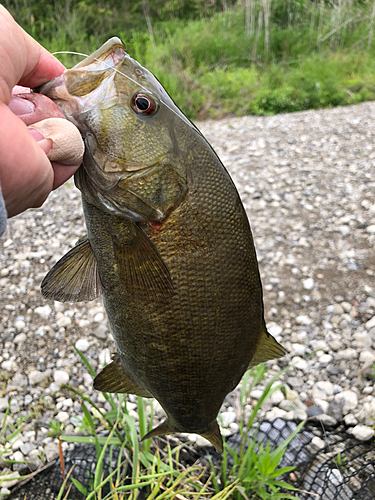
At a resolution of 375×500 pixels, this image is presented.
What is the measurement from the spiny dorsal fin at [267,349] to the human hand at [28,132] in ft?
2.89

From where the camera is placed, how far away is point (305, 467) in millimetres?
2537

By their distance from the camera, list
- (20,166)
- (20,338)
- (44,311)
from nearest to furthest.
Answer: (20,166) < (20,338) < (44,311)

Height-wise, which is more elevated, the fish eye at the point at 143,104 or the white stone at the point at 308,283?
the fish eye at the point at 143,104

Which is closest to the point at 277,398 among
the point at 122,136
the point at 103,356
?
the point at 103,356

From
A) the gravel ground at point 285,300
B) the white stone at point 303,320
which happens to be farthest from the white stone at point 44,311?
the white stone at point 303,320

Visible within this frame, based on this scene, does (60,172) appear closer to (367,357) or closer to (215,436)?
(215,436)

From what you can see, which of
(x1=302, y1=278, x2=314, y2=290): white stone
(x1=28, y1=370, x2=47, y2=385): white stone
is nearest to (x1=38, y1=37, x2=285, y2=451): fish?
(x1=28, y1=370, x2=47, y2=385): white stone

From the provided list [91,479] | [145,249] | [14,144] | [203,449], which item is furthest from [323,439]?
[14,144]

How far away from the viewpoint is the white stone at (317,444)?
269cm

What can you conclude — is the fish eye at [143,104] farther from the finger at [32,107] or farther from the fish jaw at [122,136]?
the finger at [32,107]

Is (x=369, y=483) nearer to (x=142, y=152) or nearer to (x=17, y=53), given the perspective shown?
(x=142, y=152)

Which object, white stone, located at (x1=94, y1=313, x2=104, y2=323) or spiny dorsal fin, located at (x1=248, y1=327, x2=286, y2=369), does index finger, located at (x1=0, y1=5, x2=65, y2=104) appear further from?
white stone, located at (x1=94, y1=313, x2=104, y2=323)

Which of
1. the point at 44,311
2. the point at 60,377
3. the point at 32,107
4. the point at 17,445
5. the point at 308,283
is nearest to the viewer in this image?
the point at 32,107

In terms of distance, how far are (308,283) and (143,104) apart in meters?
3.31
